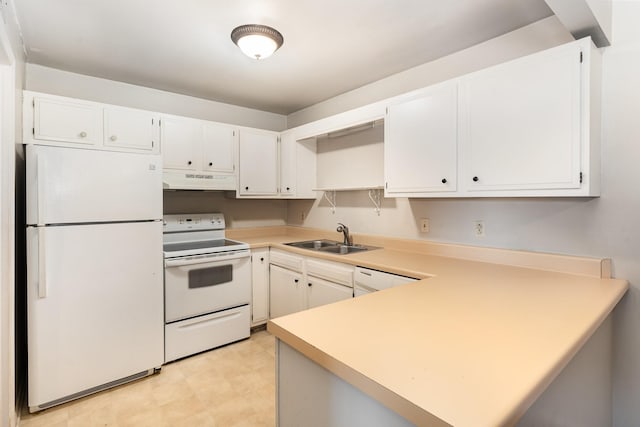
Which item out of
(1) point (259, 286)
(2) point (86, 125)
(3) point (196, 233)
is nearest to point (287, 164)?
(3) point (196, 233)

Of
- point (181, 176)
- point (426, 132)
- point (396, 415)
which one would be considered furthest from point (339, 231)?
point (396, 415)

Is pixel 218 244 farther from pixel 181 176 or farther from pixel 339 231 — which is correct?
pixel 339 231

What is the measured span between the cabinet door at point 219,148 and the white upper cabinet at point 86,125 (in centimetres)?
44

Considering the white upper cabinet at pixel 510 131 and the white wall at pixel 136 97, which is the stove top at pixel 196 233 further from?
the white upper cabinet at pixel 510 131

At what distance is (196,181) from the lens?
9.42ft

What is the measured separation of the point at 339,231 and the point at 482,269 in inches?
58.2

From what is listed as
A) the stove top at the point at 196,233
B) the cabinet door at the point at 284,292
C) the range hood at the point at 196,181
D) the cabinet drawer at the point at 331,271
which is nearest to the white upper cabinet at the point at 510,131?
the cabinet drawer at the point at 331,271

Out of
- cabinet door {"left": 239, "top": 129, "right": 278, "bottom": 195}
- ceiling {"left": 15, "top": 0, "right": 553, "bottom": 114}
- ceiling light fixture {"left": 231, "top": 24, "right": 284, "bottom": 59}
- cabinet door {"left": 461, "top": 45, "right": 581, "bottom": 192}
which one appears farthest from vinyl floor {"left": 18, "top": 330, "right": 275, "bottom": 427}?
ceiling {"left": 15, "top": 0, "right": 553, "bottom": 114}

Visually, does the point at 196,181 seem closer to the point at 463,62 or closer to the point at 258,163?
the point at 258,163

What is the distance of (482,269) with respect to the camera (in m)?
1.91

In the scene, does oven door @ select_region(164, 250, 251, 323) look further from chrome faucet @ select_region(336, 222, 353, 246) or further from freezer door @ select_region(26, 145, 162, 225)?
chrome faucet @ select_region(336, 222, 353, 246)

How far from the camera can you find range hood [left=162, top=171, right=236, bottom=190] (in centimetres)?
272

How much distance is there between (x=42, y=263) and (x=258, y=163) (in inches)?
78.3

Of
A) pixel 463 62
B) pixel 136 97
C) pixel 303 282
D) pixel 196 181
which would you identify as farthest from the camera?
pixel 136 97
